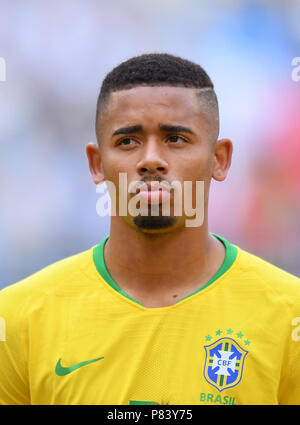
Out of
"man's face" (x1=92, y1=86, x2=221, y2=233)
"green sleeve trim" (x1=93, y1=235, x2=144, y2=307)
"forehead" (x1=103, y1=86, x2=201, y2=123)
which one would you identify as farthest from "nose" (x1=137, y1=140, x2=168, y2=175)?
"green sleeve trim" (x1=93, y1=235, x2=144, y2=307)

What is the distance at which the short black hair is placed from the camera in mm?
2404

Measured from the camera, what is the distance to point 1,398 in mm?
2479

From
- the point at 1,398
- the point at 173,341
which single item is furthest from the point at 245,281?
the point at 1,398

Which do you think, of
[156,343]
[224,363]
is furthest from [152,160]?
[224,363]

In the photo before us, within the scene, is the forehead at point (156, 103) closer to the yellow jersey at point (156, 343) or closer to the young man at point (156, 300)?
the young man at point (156, 300)

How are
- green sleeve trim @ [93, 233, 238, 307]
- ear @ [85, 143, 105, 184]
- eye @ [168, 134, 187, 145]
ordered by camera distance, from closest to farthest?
1. eye @ [168, 134, 187, 145]
2. green sleeve trim @ [93, 233, 238, 307]
3. ear @ [85, 143, 105, 184]

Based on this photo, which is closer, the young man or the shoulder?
the young man

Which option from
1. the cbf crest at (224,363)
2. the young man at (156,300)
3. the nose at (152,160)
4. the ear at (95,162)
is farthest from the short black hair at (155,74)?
the cbf crest at (224,363)

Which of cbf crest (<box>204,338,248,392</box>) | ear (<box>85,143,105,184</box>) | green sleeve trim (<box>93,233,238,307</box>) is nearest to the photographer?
cbf crest (<box>204,338,248,392</box>)

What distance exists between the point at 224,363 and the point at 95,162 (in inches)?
39.2

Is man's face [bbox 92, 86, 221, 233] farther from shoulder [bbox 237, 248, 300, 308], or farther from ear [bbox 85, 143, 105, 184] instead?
shoulder [bbox 237, 248, 300, 308]

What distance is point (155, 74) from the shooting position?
7.89 ft

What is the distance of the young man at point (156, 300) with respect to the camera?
7.41ft
